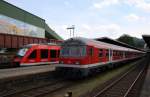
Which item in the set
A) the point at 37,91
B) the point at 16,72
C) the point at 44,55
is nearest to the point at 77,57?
the point at 37,91

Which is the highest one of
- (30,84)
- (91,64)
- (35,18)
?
(35,18)

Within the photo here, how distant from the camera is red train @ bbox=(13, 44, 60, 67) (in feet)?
74.0

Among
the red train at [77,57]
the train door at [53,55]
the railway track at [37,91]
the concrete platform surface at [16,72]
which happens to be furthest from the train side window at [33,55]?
the railway track at [37,91]

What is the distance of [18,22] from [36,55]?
2598cm

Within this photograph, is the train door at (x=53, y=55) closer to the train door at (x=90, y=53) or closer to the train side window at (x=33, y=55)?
the train side window at (x=33, y=55)

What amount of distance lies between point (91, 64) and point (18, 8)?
35.0 m

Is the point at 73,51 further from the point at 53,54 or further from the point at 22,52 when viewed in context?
the point at 53,54

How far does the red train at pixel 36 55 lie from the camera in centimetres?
2256

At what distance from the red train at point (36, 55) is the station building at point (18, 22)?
61.2ft

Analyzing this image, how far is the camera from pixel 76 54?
1598 cm

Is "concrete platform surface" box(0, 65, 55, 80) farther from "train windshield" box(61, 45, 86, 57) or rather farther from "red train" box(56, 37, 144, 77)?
"train windshield" box(61, 45, 86, 57)

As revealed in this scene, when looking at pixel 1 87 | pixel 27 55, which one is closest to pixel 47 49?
pixel 27 55

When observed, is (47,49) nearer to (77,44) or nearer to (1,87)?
(77,44)

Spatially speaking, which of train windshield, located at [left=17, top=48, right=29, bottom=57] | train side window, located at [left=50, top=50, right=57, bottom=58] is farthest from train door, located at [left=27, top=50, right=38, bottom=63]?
train side window, located at [left=50, top=50, right=57, bottom=58]
